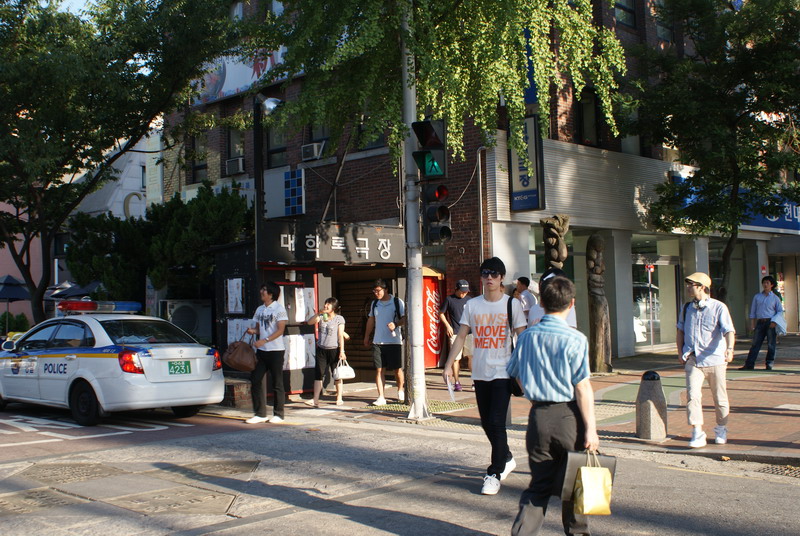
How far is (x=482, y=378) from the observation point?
6.55 m

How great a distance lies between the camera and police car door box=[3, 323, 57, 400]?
11508 mm

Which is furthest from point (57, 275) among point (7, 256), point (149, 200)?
point (149, 200)

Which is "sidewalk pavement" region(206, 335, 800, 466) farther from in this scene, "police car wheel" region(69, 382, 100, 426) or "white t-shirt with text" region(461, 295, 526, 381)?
"white t-shirt with text" region(461, 295, 526, 381)

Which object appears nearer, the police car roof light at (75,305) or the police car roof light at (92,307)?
the police car roof light at (92,307)

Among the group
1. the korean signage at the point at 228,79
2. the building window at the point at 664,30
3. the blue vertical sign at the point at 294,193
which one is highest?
the building window at the point at 664,30

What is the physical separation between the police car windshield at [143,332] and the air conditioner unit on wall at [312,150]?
8.86 meters

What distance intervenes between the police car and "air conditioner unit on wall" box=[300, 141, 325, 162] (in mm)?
8678

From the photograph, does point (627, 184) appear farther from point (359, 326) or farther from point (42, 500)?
point (42, 500)

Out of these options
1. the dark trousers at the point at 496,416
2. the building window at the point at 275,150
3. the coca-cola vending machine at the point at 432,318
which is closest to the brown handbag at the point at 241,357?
the dark trousers at the point at 496,416

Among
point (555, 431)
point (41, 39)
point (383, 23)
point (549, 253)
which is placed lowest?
point (555, 431)

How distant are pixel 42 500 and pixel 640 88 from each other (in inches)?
571

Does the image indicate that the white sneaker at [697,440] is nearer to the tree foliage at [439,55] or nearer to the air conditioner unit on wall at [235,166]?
the tree foliage at [439,55]

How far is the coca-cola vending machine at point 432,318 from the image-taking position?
1698 centimetres

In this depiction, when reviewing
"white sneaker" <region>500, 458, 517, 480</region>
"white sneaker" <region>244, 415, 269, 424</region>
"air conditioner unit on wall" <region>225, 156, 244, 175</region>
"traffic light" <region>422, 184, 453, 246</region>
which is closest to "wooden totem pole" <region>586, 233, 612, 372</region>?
"traffic light" <region>422, 184, 453, 246</region>
